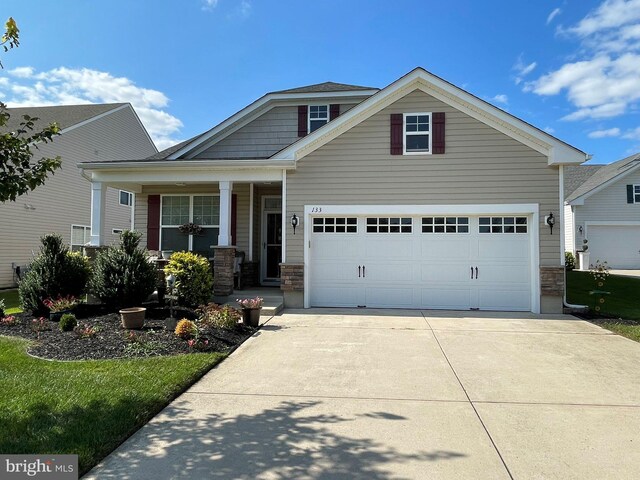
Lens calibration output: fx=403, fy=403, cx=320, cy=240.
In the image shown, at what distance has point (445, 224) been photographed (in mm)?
10055

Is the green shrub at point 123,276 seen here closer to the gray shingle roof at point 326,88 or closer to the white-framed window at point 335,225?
the white-framed window at point 335,225

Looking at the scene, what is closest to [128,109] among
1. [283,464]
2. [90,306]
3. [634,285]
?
[90,306]

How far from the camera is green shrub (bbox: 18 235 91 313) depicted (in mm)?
8273

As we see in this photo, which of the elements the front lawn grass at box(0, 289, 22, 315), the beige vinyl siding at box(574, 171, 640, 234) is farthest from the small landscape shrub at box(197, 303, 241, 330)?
the beige vinyl siding at box(574, 171, 640, 234)

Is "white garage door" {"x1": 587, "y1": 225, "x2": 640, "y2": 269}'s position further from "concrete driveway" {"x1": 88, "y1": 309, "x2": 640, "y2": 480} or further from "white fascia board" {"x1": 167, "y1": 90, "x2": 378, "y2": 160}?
"concrete driveway" {"x1": 88, "y1": 309, "x2": 640, "y2": 480}

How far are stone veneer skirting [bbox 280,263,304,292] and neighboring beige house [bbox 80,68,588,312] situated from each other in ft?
0.09

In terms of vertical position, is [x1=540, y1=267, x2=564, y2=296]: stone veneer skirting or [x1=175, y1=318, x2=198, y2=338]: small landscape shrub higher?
[x1=540, y1=267, x2=564, y2=296]: stone veneer skirting

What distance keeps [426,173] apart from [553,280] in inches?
152

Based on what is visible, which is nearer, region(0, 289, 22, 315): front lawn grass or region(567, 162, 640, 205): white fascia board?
region(0, 289, 22, 315): front lawn grass

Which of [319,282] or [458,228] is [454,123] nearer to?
[458,228]

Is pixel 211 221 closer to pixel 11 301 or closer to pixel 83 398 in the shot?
pixel 11 301

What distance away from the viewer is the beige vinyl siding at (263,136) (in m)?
12.9

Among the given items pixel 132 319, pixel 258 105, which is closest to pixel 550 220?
pixel 258 105

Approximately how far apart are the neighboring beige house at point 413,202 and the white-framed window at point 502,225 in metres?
0.02
